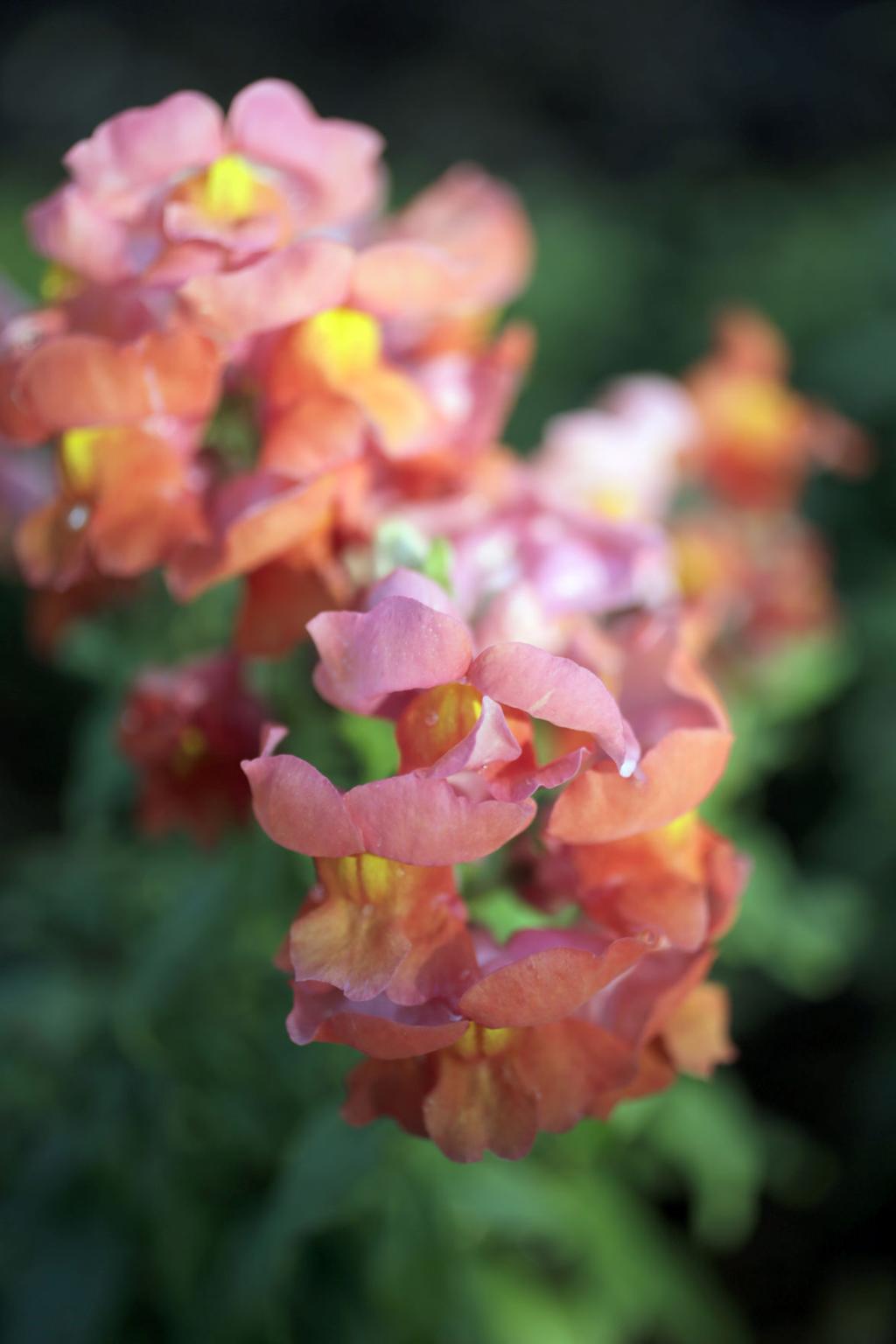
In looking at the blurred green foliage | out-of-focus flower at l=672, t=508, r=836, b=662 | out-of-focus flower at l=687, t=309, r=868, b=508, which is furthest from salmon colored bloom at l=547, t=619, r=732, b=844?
out-of-focus flower at l=687, t=309, r=868, b=508

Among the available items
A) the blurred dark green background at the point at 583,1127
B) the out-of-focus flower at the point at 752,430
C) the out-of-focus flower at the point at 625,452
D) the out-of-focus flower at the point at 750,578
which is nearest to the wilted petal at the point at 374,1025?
the blurred dark green background at the point at 583,1127

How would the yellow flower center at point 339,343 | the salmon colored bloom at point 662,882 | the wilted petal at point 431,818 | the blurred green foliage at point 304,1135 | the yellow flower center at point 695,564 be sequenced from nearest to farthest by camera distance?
the wilted petal at point 431,818 → the salmon colored bloom at point 662,882 → the yellow flower center at point 339,343 → the blurred green foliage at point 304,1135 → the yellow flower center at point 695,564

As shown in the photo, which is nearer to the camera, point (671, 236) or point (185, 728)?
point (185, 728)

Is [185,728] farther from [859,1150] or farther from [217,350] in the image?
[859,1150]

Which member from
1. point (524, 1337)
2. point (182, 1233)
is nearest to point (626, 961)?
point (182, 1233)

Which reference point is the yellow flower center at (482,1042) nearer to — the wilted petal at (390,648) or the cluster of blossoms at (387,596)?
the cluster of blossoms at (387,596)

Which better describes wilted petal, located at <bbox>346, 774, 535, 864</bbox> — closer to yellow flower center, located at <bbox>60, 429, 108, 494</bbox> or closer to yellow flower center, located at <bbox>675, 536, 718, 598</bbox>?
yellow flower center, located at <bbox>60, 429, 108, 494</bbox>
